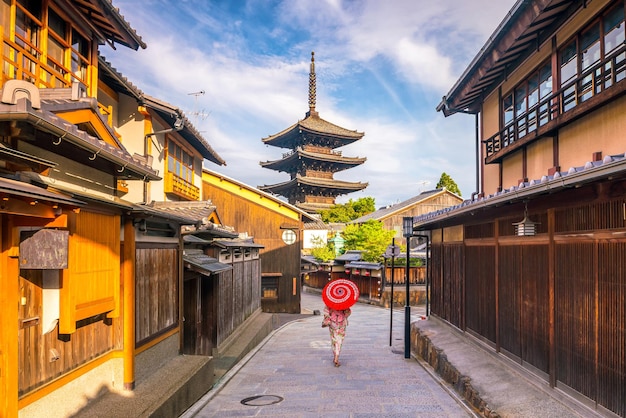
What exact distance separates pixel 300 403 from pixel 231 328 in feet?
22.8

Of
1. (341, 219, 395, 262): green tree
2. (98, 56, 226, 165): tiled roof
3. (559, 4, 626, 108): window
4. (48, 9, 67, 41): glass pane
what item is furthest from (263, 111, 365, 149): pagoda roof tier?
(48, 9, 67, 41): glass pane

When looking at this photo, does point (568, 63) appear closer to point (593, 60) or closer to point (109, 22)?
point (593, 60)

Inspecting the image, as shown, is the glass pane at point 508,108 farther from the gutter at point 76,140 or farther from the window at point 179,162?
the window at point 179,162

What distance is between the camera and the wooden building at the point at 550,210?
645cm

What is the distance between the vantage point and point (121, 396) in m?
7.82

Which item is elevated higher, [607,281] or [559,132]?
[559,132]

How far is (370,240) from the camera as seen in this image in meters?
39.9

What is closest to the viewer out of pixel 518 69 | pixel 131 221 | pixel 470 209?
pixel 131 221

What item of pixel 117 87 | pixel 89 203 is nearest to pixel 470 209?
pixel 89 203

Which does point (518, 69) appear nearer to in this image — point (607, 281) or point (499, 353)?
point (499, 353)

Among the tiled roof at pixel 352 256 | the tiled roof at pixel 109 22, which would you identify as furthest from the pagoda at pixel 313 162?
the tiled roof at pixel 109 22

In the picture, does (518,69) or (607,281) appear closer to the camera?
A: (607,281)

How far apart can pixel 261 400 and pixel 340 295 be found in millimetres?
4802

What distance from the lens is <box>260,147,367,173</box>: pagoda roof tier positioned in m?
54.3
